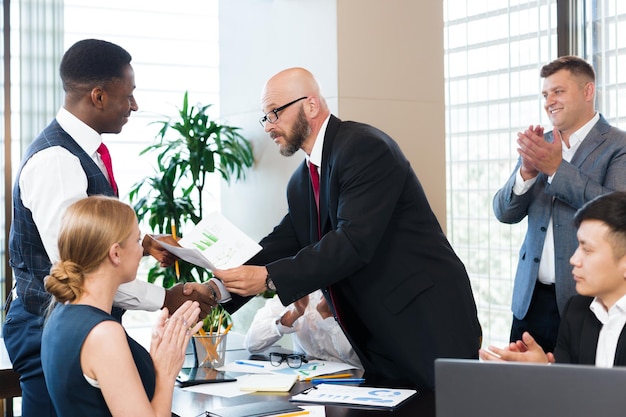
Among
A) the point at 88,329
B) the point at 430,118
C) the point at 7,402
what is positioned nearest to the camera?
the point at 88,329

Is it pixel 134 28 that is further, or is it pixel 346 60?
pixel 134 28

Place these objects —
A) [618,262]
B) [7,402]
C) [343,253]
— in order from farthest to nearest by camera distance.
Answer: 1. [7,402]
2. [343,253]
3. [618,262]

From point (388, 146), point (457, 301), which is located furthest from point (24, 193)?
point (457, 301)

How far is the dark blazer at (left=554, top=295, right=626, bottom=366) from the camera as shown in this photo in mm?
2100

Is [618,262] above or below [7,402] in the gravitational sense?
above

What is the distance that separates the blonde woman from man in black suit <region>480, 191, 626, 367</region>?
0.89m

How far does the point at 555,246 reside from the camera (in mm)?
3361

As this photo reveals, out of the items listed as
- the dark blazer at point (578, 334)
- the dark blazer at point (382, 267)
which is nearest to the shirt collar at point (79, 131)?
the dark blazer at point (382, 267)

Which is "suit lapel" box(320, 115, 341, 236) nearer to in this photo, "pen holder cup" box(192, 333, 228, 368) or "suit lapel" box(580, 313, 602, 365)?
"pen holder cup" box(192, 333, 228, 368)

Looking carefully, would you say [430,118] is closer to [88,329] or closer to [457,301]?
[457,301]

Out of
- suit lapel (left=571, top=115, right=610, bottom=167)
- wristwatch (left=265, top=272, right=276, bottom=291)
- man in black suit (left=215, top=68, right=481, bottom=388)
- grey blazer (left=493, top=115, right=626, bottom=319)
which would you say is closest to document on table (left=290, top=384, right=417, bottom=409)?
man in black suit (left=215, top=68, right=481, bottom=388)

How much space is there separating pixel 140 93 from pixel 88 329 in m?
4.05

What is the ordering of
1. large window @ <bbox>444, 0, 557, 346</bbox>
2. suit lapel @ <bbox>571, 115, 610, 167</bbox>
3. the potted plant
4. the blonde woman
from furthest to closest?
1. large window @ <bbox>444, 0, 557, 346</bbox>
2. the potted plant
3. suit lapel @ <bbox>571, 115, 610, 167</bbox>
4. the blonde woman

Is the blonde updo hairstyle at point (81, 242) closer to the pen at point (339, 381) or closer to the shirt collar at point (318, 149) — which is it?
the pen at point (339, 381)
